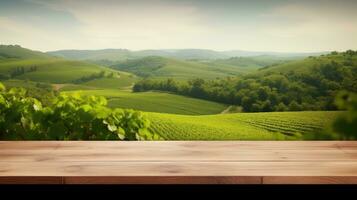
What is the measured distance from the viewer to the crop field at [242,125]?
138 inches

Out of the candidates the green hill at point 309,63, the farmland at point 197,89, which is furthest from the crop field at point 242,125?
the green hill at point 309,63

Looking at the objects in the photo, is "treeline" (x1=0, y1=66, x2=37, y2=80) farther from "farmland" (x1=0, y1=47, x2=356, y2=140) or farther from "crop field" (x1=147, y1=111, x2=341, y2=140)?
"crop field" (x1=147, y1=111, x2=341, y2=140)

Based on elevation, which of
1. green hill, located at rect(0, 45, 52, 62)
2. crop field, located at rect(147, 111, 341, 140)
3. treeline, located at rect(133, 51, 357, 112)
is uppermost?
green hill, located at rect(0, 45, 52, 62)

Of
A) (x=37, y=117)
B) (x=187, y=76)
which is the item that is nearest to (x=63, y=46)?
(x=37, y=117)

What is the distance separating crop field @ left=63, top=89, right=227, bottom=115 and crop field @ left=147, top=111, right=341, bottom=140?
6 cm

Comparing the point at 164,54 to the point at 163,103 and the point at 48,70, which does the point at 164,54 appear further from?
the point at 48,70

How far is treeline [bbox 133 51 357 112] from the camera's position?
12.1ft

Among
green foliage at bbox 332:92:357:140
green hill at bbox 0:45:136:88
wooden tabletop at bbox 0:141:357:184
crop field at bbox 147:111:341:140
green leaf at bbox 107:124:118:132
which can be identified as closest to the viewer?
wooden tabletop at bbox 0:141:357:184

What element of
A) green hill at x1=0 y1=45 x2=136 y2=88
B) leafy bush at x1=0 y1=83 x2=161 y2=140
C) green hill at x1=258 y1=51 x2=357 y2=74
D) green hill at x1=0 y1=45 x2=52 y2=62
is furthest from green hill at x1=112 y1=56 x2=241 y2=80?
green hill at x1=0 y1=45 x2=52 y2=62

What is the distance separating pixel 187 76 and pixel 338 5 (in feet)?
4.17

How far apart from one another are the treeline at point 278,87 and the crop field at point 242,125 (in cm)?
8
